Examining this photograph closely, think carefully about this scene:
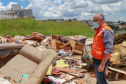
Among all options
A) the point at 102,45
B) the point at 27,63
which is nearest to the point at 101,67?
the point at 102,45

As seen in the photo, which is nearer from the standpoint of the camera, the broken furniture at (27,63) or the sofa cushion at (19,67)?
the broken furniture at (27,63)

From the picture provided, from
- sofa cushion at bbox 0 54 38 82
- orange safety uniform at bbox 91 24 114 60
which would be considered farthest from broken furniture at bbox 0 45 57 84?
orange safety uniform at bbox 91 24 114 60

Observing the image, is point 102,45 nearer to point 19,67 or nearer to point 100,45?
point 100,45

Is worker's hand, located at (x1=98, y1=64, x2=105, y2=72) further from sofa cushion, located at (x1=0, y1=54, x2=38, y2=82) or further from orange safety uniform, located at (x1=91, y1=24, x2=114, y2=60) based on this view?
sofa cushion, located at (x1=0, y1=54, x2=38, y2=82)

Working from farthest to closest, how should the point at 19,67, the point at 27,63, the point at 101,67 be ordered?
the point at 27,63 < the point at 19,67 < the point at 101,67

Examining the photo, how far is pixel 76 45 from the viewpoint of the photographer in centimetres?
730

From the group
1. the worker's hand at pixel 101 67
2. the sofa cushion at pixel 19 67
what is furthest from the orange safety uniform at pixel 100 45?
the sofa cushion at pixel 19 67

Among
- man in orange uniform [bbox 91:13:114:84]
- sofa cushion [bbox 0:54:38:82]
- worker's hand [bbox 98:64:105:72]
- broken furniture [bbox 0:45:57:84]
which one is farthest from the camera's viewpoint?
sofa cushion [bbox 0:54:38:82]

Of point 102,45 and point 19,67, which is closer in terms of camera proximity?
point 102,45

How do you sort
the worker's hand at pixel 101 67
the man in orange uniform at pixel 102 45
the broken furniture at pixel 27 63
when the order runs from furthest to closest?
the broken furniture at pixel 27 63 → the worker's hand at pixel 101 67 → the man in orange uniform at pixel 102 45

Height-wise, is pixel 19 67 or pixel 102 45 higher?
pixel 102 45

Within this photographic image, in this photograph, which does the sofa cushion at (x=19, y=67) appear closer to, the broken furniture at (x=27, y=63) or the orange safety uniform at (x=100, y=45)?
the broken furniture at (x=27, y=63)

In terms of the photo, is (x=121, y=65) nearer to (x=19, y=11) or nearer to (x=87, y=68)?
(x=87, y=68)

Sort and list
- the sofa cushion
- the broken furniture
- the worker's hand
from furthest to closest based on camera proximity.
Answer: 1. the sofa cushion
2. the broken furniture
3. the worker's hand
